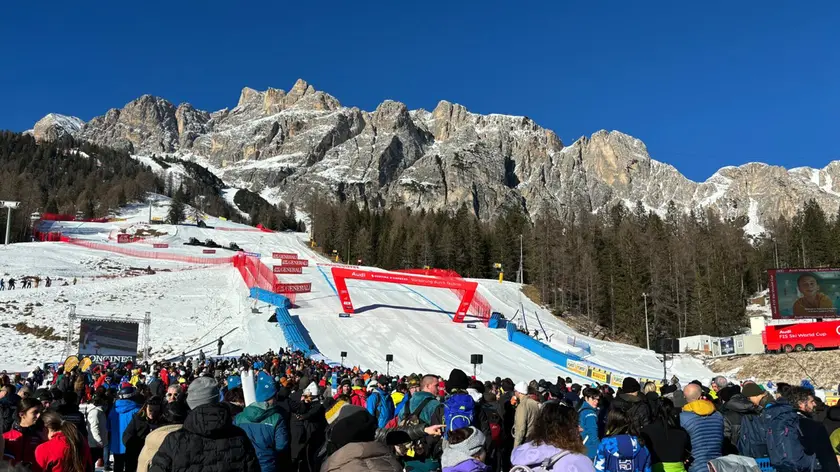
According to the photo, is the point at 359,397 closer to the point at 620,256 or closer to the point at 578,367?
the point at 578,367

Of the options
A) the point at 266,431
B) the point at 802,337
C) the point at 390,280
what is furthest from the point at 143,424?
the point at 802,337

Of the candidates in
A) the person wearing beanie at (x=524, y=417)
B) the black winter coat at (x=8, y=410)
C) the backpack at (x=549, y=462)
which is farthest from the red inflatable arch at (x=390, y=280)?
the backpack at (x=549, y=462)

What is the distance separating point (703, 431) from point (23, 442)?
18.0 ft

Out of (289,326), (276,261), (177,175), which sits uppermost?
(177,175)

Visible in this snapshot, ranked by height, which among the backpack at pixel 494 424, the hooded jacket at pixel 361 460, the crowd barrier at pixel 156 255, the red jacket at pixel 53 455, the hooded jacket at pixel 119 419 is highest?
the crowd barrier at pixel 156 255

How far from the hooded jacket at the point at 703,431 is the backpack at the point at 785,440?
622mm

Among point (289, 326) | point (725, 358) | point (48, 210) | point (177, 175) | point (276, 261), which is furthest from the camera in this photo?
point (177, 175)

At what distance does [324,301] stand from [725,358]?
26933 mm

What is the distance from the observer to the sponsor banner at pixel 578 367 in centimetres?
3175

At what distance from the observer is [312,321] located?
123ft

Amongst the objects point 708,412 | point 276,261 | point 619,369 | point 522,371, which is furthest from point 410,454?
point 276,261

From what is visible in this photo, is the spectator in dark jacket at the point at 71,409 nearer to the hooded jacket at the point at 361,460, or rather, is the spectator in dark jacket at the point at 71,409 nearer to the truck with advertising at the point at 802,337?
the hooded jacket at the point at 361,460

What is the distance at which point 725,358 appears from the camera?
3878 centimetres

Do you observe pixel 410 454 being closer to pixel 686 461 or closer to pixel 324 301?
pixel 686 461
